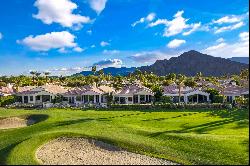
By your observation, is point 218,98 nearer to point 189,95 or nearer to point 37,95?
point 189,95

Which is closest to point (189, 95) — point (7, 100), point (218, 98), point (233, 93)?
point (218, 98)

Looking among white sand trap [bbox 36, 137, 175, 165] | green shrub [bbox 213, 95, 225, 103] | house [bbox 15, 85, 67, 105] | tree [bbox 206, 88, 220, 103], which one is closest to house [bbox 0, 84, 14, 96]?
house [bbox 15, 85, 67, 105]

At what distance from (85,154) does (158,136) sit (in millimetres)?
9434

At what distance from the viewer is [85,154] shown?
3994cm

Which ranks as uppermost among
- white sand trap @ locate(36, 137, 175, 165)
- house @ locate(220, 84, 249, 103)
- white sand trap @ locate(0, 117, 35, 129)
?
house @ locate(220, 84, 249, 103)

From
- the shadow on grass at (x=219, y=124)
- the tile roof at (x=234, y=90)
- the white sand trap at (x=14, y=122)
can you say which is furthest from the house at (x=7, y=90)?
the shadow on grass at (x=219, y=124)

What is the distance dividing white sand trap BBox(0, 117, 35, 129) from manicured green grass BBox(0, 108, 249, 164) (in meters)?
4.70

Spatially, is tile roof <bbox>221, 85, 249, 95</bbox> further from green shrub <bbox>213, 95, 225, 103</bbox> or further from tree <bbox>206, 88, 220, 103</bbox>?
green shrub <bbox>213, 95, 225, 103</bbox>

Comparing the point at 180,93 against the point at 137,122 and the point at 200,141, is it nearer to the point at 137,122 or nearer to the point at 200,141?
the point at 137,122

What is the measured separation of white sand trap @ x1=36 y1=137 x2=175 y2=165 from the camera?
121ft

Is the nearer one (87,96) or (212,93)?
(212,93)

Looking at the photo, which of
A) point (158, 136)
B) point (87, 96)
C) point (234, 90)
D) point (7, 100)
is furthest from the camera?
point (87, 96)

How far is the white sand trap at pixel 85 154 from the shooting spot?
37.0m

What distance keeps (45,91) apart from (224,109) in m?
47.6
